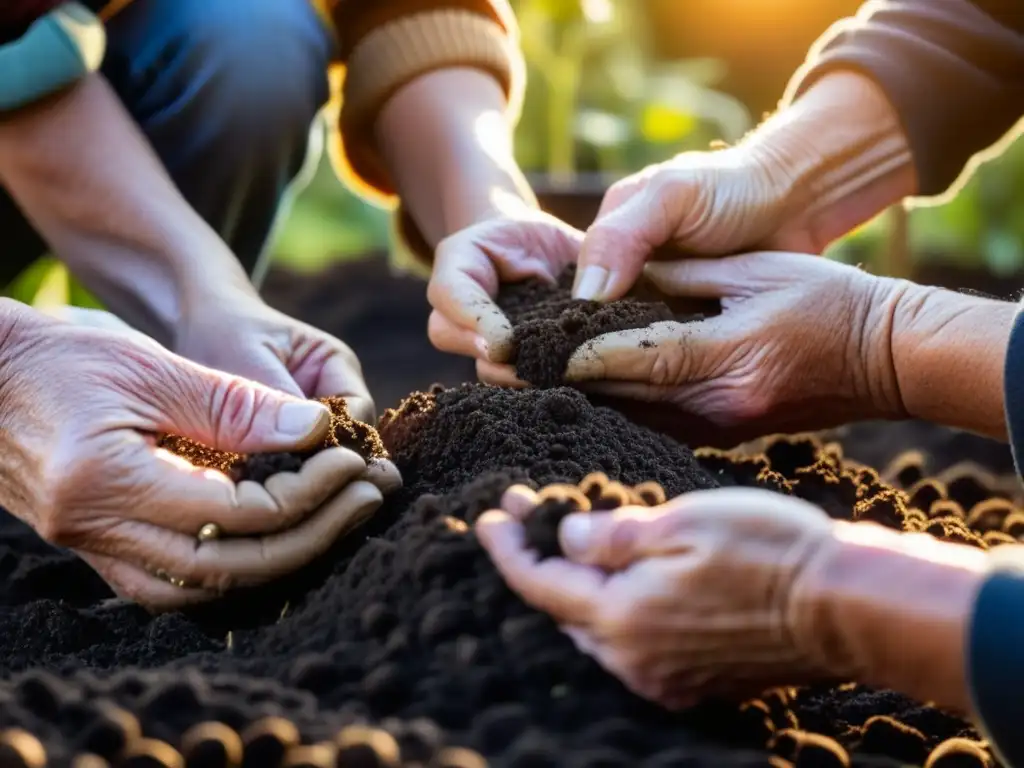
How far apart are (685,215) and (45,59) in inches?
34.6

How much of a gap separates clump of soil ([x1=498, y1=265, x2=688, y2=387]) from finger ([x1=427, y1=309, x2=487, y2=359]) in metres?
0.05

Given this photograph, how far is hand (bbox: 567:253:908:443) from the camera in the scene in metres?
1.41

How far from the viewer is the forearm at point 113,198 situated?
5.14 ft

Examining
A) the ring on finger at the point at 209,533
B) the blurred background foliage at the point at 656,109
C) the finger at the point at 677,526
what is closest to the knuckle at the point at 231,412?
the ring on finger at the point at 209,533

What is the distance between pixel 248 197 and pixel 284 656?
4.05 feet

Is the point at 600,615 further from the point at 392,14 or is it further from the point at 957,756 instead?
the point at 392,14

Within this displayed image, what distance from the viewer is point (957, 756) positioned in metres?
0.92

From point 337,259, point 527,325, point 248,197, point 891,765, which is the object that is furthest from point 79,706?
point 337,259

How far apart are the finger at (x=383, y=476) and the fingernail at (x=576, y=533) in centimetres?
41

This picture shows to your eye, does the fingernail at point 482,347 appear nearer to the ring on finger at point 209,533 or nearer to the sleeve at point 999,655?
the ring on finger at point 209,533

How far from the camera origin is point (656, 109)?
4.15m

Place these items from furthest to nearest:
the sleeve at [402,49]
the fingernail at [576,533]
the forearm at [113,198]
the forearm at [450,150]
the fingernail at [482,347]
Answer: the sleeve at [402,49] < the forearm at [450,150] < the forearm at [113,198] < the fingernail at [482,347] < the fingernail at [576,533]

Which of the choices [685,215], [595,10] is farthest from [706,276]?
[595,10]

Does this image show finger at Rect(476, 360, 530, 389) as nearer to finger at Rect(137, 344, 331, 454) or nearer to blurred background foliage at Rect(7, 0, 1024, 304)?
finger at Rect(137, 344, 331, 454)
